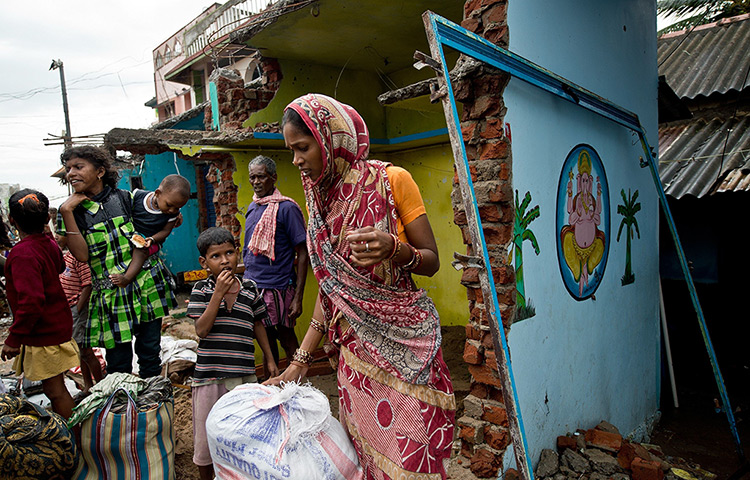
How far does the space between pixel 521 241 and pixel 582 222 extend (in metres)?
0.94

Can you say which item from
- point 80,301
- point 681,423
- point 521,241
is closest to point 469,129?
point 521,241

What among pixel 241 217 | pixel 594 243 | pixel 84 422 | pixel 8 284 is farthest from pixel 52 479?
pixel 594 243

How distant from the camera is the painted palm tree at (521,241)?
2561 mm

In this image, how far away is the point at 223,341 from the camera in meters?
2.49

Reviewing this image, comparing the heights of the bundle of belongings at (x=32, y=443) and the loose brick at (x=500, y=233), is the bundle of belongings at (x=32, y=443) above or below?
below

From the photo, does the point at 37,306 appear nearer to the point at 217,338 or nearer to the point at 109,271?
the point at 109,271

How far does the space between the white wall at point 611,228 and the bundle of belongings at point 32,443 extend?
240cm

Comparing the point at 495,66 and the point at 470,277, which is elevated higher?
the point at 495,66

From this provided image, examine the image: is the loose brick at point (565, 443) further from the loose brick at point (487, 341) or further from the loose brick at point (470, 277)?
the loose brick at point (470, 277)

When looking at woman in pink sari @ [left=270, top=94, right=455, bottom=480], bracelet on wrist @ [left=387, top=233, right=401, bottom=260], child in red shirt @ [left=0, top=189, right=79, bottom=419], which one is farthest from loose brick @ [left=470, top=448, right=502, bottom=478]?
child in red shirt @ [left=0, top=189, right=79, bottom=419]

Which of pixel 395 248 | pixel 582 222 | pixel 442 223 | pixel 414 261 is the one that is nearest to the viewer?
pixel 395 248

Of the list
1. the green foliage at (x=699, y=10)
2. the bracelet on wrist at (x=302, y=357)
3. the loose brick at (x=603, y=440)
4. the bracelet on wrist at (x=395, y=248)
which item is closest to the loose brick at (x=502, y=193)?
the bracelet on wrist at (x=395, y=248)

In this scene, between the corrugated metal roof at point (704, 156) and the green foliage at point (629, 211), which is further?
the corrugated metal roof at point (704, 156)

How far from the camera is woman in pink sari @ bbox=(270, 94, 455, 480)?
1552 mm
